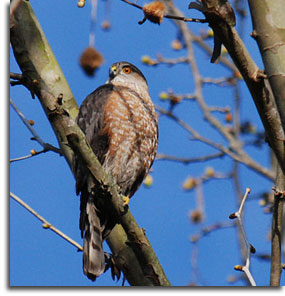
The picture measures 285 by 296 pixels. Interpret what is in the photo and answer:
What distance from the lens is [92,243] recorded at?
3.48 metres

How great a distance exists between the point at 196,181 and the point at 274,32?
342 cm

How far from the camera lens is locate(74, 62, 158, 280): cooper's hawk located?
3.47 meters

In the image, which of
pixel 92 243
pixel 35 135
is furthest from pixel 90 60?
pixel 92 243

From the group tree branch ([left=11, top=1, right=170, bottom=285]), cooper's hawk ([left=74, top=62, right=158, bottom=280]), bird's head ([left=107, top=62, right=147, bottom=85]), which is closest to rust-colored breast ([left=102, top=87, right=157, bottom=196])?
cooper's hawk ([left=74, top=62, right=158, bottom=280])

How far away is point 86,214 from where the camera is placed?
3635 mm

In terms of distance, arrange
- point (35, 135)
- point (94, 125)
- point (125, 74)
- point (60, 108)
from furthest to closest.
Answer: point (125, 74), point (94, 125), point (35, 135), point (60, 108)

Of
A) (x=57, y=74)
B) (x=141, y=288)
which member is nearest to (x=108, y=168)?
(x=57, y=74)

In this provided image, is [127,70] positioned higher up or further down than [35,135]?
higher up

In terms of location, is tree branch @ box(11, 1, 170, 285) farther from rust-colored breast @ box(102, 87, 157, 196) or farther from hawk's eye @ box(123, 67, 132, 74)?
hawk's eye @ box(123, 67, 132, 74)

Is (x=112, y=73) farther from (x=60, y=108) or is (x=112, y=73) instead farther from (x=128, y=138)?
(x=60, y=108)

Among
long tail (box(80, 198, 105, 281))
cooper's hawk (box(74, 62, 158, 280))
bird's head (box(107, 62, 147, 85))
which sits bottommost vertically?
long tail (box(80, 198, 105, 281))

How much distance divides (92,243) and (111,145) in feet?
2.46

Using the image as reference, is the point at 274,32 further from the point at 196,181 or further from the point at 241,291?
the point at 196,181

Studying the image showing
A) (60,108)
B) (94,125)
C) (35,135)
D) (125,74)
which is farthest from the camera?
(125,74)
